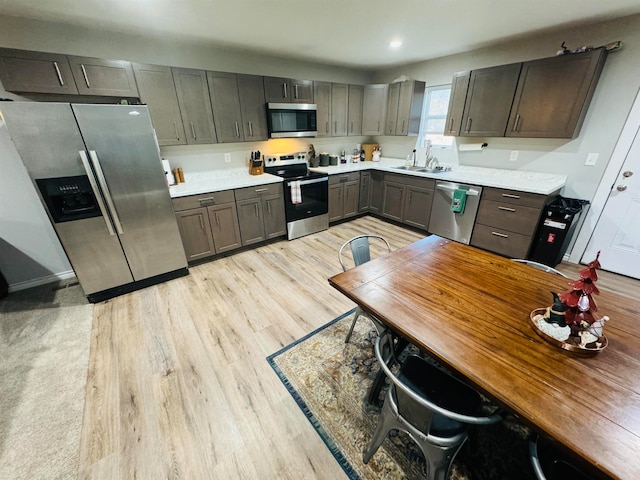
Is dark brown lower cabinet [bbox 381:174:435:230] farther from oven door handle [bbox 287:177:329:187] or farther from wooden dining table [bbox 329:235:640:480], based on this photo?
wooden dining table [bbox 329:235:640:480]

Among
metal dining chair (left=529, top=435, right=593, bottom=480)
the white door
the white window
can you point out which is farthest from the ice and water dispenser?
the white door

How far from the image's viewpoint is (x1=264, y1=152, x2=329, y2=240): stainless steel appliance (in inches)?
140

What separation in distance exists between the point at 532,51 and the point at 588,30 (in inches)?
17.4

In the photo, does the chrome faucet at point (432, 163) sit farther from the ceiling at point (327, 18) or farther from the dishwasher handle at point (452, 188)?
the ceiling at point (327, 18)

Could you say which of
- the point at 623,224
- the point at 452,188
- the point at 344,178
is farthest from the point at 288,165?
the point at 623,224

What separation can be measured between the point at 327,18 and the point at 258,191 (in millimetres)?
1900

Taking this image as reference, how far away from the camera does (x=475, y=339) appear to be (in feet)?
3.48

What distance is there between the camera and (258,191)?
10.9 ft

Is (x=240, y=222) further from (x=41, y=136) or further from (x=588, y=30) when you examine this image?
(x=588, y=30)

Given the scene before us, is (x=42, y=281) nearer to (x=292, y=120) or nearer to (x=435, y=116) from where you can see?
(x=292, y=120)

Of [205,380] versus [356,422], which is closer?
[356,422]

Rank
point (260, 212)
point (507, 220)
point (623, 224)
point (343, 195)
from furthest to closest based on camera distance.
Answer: point (343, 195), point (260, 212), point (507, 220), point (623, 224)

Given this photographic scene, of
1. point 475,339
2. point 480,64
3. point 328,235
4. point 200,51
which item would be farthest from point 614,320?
point 200,51

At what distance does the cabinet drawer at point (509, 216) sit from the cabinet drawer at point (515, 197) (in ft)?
0.12
